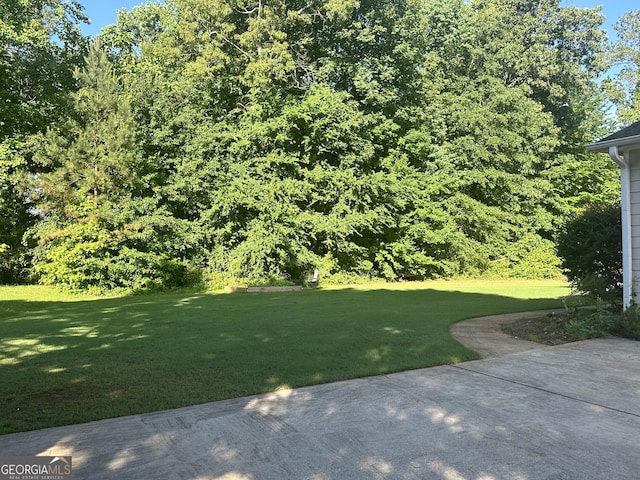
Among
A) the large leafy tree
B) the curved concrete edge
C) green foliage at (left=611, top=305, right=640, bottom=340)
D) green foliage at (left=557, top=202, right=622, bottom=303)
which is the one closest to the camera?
the curved concrete edge

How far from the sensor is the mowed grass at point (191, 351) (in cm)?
410

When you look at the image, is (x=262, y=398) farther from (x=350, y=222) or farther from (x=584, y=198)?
(x=584, y=198)

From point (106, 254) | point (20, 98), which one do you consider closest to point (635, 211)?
point (106, 254)

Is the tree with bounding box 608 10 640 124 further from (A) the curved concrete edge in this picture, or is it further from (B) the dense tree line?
(A) the curved concrete edge

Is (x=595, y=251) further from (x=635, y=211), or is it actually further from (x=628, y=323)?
(x=628, y=323)

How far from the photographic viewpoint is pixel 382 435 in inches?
131

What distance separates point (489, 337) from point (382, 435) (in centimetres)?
414

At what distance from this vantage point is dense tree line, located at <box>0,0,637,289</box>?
51.4 ft

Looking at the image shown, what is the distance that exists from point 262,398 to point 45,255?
13.6m

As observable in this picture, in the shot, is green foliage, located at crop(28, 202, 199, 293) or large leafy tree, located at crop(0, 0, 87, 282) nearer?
green foliage, located at crop(28, 202, 199, 293)

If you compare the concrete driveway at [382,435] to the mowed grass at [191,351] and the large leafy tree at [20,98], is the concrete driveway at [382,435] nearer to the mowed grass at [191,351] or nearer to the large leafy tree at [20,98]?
the mowed grass at [191,351]

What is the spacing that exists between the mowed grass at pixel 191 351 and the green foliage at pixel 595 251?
1581 millimetres

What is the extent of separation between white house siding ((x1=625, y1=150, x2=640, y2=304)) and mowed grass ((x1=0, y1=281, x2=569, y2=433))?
263cm

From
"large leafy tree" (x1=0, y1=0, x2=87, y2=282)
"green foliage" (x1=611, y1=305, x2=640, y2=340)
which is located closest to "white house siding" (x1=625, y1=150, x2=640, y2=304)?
"green foliage" (x1=611, y1=305, x2=640, y2=340)
